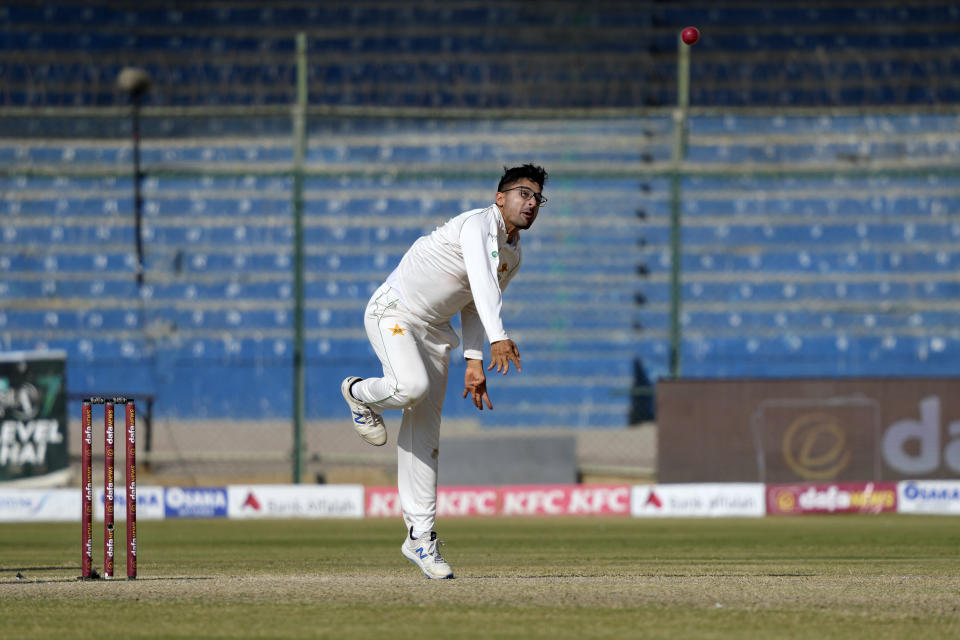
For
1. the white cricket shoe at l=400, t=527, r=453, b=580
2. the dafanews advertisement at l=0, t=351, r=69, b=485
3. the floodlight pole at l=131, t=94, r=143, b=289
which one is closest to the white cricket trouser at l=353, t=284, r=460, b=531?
the white cricket shoe at l=400, t=527, r=453, b=580

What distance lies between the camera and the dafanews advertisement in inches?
609

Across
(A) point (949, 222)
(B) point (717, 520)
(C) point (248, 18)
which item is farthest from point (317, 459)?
(A) point (949, 222)

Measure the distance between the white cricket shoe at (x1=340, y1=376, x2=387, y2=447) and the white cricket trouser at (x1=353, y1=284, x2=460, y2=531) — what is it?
0.06 m

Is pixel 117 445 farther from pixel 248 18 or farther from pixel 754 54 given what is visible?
pixel 754 54

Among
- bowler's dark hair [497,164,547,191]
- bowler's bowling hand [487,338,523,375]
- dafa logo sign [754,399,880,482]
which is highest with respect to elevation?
bowler's dark hair [497,164,547,191]

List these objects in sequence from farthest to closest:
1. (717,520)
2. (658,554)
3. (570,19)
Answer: (570,19), (717,520), (658,554)

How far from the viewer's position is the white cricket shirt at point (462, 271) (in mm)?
6465

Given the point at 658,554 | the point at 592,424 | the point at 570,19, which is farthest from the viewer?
the point at 570,19

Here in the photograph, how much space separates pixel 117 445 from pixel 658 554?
9.57m

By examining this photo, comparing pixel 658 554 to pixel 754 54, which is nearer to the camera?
pixel 658 554

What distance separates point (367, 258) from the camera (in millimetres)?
19594

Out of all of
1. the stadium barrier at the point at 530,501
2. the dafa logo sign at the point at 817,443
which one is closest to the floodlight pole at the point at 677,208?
the dafa logo sign at the point at 817,443

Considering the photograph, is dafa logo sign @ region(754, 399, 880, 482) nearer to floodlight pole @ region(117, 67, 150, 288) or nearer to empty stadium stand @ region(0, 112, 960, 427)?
empty stadium stand @ region(0, 112, 960, 427)

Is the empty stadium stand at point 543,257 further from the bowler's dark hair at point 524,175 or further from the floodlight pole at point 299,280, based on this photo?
the bowler's dark hair at point 524,175
